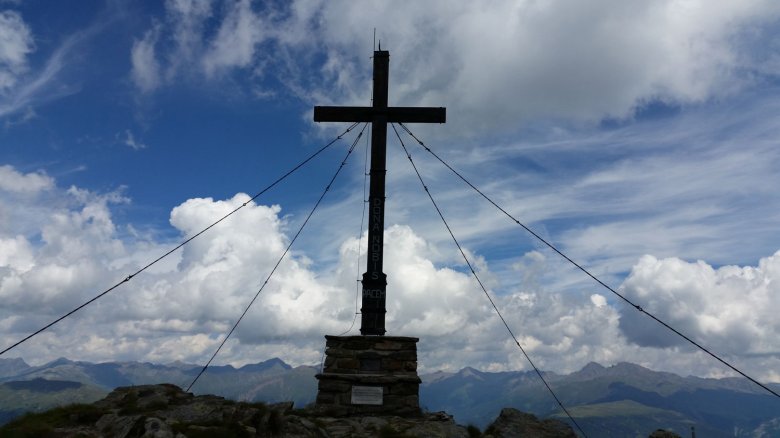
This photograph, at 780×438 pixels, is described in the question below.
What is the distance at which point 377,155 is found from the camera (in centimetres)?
2205

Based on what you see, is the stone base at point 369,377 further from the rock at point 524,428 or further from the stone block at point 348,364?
the rock at point 524,428

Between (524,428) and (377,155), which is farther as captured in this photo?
(377,155)

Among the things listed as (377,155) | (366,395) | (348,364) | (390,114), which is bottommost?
(366,395)

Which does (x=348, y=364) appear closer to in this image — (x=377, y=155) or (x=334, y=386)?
(x=334, y=386)

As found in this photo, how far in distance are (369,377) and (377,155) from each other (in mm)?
9267

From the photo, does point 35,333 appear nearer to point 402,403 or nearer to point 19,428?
point 19,428

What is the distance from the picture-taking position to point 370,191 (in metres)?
21.9

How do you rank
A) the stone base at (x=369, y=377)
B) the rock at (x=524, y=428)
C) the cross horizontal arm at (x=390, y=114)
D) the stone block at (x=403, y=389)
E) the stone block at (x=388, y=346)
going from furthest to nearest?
the cross horizontal arm at (x=390, y=114) → the stone block at (x=388, y=346) → the stone block at (x=403, y=389) → the stone base at (x=369, y=377) → the rock at (x=524, y=428)

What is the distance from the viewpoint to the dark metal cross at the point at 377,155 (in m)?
20.8

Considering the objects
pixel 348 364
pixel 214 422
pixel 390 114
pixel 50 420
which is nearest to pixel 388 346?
pixel 348 364

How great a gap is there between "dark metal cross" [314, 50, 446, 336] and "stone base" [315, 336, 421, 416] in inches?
43.6

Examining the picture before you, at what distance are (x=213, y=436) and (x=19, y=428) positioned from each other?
546cm

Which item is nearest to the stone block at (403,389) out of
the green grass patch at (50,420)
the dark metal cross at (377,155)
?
the dark metal cross at (377,155)

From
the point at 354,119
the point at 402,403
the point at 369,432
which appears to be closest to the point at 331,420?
the point at 369,432
